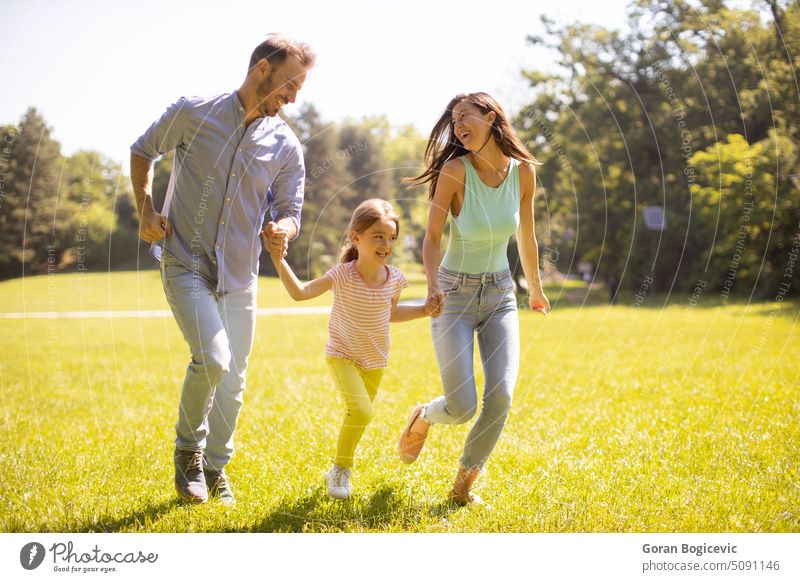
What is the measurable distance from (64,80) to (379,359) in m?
4.22

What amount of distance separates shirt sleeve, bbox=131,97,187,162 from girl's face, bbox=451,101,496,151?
6.02 ft

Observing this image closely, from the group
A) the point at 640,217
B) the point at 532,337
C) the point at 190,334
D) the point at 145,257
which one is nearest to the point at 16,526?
the point at 190,334

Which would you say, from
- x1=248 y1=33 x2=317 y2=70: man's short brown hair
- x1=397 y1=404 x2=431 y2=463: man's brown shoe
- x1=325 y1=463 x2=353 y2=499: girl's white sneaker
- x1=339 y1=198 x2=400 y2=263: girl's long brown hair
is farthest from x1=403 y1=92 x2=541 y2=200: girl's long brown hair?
x1=325 y1=463 x2=353 y2=499: girl's white sneaker

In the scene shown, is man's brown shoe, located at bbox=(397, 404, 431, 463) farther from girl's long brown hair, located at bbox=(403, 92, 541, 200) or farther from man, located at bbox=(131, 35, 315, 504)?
girl's long brown hair, located at bbox=(403, 92, 541, 200)

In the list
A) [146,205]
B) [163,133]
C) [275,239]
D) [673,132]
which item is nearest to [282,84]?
[163,133]

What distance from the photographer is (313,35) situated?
6.71m

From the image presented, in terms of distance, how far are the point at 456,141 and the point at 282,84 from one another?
1.32m

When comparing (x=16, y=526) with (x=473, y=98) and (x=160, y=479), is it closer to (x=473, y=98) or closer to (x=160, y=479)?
(x=160, y=479)

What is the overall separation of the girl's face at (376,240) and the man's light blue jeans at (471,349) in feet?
1.59

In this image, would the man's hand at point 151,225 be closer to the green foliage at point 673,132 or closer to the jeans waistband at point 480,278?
the jeans waistband at point 480,278

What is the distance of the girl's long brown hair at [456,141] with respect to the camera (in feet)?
17.6

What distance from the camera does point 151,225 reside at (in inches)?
193

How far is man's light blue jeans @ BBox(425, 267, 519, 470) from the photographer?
207 inches

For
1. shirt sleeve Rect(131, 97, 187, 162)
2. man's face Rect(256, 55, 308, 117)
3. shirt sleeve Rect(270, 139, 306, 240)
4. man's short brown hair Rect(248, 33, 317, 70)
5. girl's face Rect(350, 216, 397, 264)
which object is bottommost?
girl's face Rect(350, 216, 397, 264)
